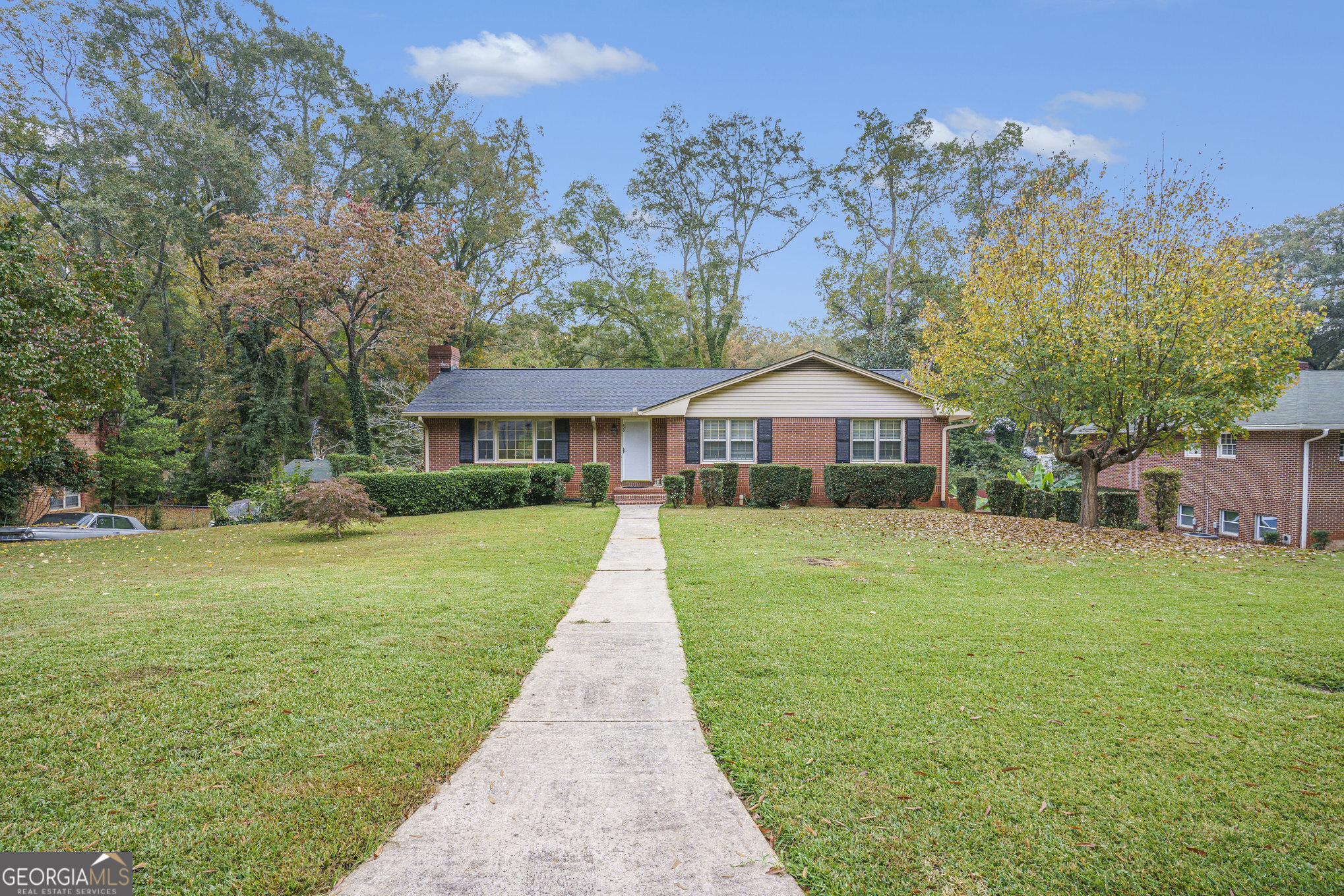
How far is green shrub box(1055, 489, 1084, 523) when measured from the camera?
551 inches

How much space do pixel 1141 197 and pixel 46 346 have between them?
1910 cm

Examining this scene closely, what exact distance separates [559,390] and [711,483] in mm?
6757

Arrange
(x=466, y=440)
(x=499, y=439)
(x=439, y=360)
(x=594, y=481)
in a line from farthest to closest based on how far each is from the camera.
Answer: (x=439, y=360), (x=499, y=439), (x=466, y=440), (x=594, y=481)

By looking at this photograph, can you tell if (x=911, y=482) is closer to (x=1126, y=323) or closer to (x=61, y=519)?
(x=1126, y=323)

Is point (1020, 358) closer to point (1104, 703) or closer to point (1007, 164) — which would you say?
point (1104, 703)

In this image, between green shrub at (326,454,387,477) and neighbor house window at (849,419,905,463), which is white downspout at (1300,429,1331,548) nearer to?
neighbor house window at (849,419,905,463)

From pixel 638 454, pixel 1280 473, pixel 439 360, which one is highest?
pixel 439 360

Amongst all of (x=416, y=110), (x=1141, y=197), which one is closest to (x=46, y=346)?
(x=1141, y=197)

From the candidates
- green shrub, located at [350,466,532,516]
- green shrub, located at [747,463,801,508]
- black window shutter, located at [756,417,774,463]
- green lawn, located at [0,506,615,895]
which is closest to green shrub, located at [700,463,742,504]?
green shrub, located at [747,463,801,508]

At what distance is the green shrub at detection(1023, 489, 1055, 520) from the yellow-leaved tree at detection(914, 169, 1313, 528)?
1.86 metres

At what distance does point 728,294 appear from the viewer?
105 feet

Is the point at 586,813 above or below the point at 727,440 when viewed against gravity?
below

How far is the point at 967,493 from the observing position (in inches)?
643

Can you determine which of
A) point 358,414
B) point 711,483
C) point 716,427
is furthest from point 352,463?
point 716,427
